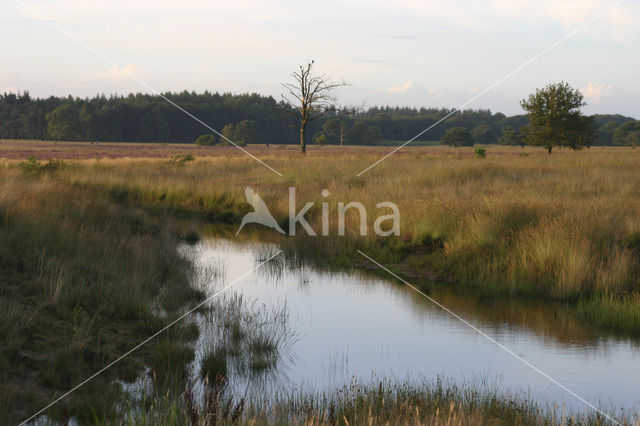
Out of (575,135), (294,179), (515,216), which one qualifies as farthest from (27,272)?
(575,135)

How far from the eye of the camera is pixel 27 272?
8164 mm

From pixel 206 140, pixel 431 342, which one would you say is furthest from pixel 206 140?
pixel 431 342

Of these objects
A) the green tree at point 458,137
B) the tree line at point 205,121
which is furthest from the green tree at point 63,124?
the green tree at point 458,137

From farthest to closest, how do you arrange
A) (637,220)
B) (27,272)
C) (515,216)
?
(515,216)
(637,220)
(27,272)

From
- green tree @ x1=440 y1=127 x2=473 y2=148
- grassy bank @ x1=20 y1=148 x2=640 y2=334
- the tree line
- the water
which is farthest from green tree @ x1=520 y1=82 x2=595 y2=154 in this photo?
green tree @ x1=440 y1=127 x2=473 y2=148

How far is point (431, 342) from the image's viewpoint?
8148 millimetres

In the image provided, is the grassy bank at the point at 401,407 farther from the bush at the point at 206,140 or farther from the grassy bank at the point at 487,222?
the bush at the point at 206,140

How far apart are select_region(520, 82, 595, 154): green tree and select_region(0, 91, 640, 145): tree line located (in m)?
44.9

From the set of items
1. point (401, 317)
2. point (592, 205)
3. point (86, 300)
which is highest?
point (592, 205)

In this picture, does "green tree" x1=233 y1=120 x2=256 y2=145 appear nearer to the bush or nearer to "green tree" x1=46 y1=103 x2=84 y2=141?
the bush

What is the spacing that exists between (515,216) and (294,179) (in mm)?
12023

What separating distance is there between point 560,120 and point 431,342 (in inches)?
1374

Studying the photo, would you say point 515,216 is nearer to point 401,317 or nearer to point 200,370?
point 401,317

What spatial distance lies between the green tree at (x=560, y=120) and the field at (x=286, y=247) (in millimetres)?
20015
